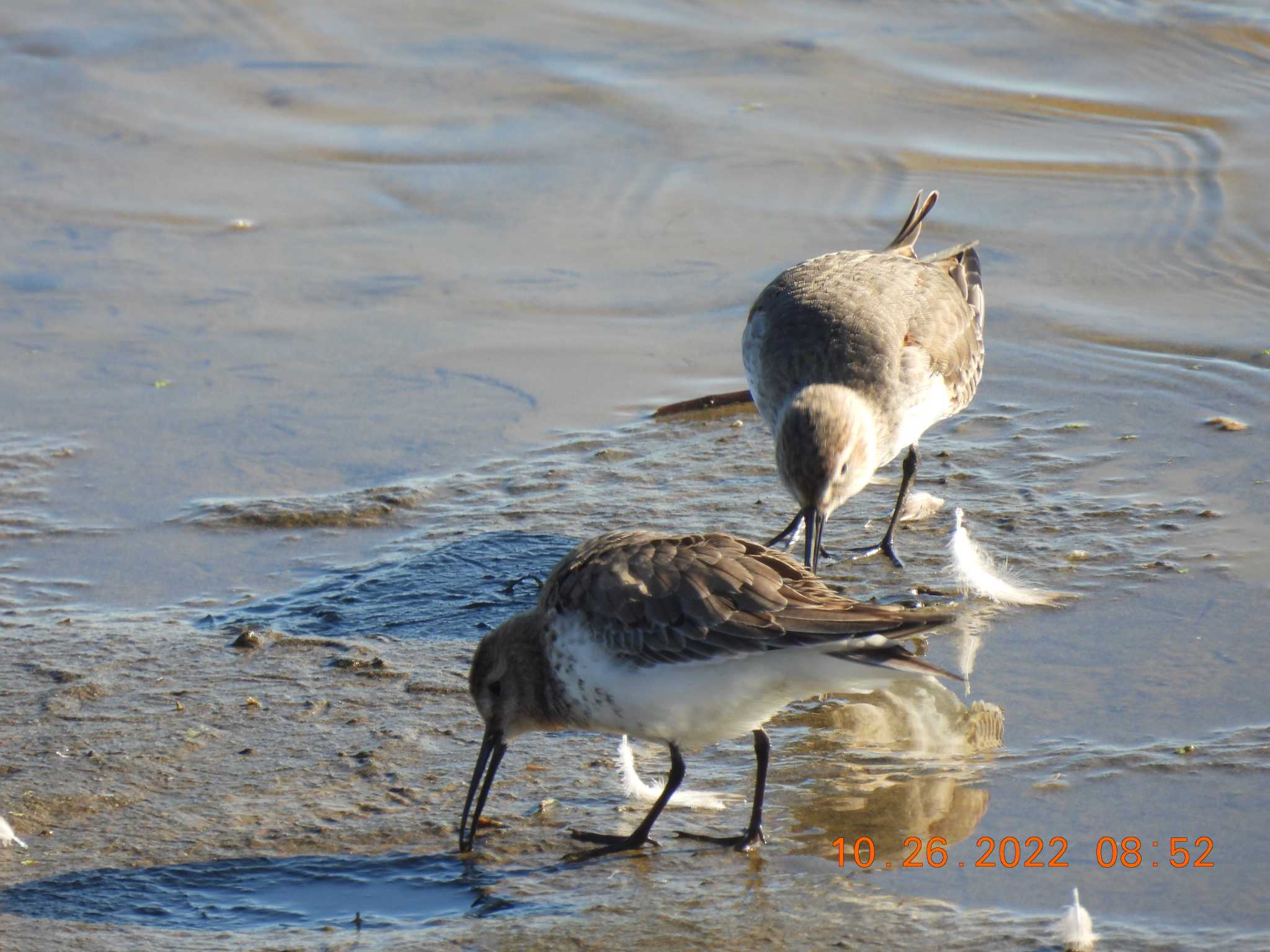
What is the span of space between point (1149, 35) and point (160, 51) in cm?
749

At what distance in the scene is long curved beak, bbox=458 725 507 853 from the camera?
4566mm

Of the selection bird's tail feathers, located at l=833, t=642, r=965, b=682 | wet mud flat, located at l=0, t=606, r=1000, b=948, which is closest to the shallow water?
wet mud flat, located at l=0, t=606, r=1000, b=948

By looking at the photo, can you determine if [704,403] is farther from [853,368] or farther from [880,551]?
[880,551]

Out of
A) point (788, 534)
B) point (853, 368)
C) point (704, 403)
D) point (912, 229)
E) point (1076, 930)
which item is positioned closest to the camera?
point (1076, 930)

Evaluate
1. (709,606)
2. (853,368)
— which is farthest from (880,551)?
(709,606)

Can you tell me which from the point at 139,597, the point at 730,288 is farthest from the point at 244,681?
the point at 730,288

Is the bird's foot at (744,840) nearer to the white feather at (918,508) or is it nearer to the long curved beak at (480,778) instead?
the long curved beak at (480,778)

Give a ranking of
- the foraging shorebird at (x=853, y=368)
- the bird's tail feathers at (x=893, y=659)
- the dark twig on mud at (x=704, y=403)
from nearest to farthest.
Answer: the bird's tail feathers at (x=893, y=659) < the foraging shorebird at (x=853, y=368) < the dark twig on mud at (x=704, y=403)

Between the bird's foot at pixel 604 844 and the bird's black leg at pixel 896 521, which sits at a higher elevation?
the bird's black leg at pixel 896 521

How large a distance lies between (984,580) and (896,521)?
28.1 inches

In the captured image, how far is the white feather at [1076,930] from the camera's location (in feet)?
12.7

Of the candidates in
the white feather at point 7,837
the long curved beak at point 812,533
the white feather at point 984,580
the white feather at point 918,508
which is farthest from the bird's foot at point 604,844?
the white feather at point 918,508

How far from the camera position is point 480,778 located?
4.77 m

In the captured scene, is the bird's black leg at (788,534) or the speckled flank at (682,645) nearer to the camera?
the speckled flank at (682,645)
